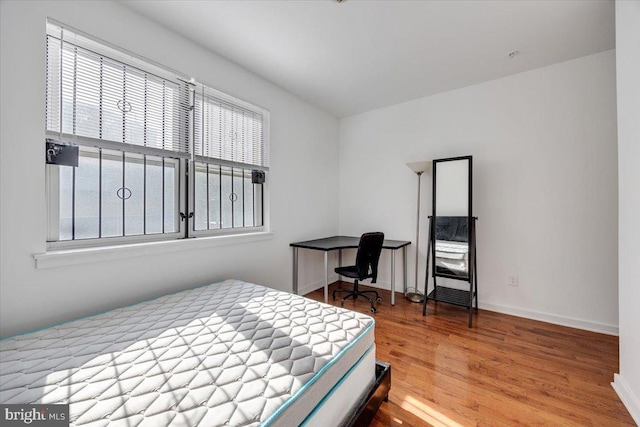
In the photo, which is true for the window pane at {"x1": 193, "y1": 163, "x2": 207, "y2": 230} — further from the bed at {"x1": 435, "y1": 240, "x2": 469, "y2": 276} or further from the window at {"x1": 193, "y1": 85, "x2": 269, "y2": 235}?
the bed at {"x1": 435, "y1": 240, "x2": 469, "y2": 276}

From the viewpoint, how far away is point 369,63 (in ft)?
8.84

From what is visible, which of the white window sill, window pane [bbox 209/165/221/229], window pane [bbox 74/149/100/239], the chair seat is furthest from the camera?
the chair seat

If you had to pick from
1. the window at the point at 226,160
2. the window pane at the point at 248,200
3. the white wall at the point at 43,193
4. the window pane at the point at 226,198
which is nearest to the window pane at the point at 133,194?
the white wall at the point at 43,193

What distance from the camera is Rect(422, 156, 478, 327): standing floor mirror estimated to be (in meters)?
2.83

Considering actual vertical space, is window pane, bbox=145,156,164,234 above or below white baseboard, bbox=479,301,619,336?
above

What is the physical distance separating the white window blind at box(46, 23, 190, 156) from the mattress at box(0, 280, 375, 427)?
49.5 inches

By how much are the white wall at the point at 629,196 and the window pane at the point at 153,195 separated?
3.30 metres

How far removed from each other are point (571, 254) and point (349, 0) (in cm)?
319

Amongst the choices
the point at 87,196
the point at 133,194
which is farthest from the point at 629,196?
the point at 87,196

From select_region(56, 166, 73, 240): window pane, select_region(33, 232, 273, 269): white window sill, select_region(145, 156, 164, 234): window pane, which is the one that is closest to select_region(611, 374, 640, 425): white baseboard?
select_region(33, 232, 273, 269): white window sill

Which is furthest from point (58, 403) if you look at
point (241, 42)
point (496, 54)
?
point (496, 54)

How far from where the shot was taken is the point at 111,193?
1970 mm

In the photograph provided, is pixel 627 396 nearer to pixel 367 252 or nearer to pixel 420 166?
pixel 367 252

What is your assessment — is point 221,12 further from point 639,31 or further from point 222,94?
point 639,31
